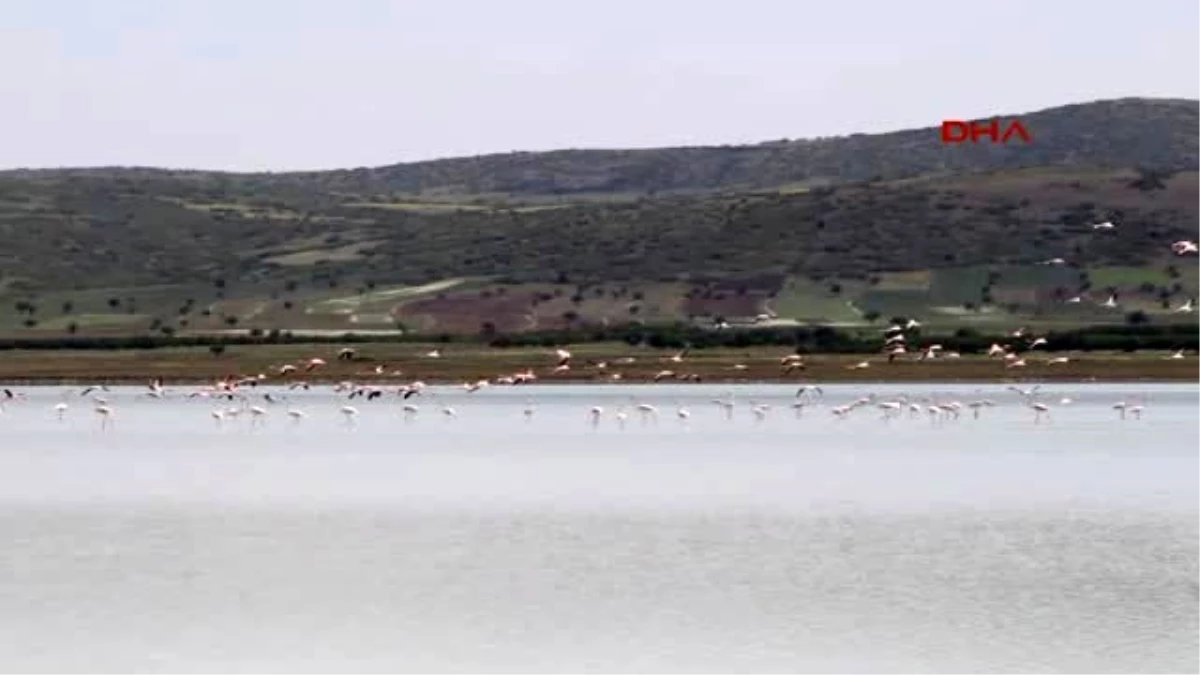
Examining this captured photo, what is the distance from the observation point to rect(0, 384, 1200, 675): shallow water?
23.6 m

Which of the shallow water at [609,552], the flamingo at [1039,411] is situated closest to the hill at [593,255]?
the flamingo at [1039,411]

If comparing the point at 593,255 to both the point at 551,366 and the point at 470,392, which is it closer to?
the point at 551,366

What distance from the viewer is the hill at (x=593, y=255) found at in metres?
99.9

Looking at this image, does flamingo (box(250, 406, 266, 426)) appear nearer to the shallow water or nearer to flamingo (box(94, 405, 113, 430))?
flamingo (box(94, 405, 113, 430))

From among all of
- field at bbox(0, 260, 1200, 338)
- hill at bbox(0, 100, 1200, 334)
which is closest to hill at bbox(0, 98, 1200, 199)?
hill at bbox(0, 100, 1200, 334)

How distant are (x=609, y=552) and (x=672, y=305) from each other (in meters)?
69.3

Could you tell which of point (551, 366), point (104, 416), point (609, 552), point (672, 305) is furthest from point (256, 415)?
point (672, 305)

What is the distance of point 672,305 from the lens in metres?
100

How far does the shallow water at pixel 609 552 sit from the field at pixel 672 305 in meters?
39.0

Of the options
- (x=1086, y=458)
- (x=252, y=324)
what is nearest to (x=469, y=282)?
(x=252, y=324)

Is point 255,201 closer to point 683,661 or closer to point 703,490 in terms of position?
point 703,490

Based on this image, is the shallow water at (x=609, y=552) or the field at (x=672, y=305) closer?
the shallow water at (x=609, y=552)

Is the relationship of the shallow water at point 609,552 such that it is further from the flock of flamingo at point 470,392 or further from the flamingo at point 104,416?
the flock of flamingo at point 470,392

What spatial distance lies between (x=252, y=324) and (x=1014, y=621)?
77653 mm
